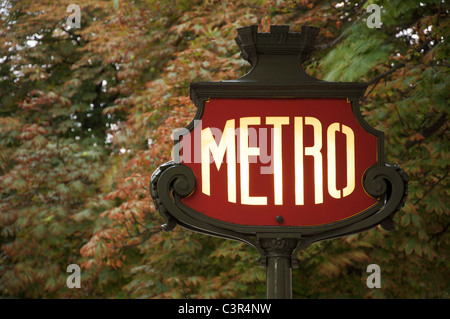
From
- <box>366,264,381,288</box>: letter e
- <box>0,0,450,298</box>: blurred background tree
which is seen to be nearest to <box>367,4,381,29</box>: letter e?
<box>0,0,450,298</box>: blurred background tree

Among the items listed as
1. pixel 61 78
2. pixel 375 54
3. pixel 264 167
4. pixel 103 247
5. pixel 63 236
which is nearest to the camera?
pixel 264 167

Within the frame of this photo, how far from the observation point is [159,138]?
8.91m

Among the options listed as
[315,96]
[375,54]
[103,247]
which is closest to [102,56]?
[103,247]

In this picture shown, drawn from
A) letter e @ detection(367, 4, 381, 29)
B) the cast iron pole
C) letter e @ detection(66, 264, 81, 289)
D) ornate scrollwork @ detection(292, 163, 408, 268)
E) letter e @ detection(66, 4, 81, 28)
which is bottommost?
the cast iron pole

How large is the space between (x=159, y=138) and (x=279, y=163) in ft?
20.4

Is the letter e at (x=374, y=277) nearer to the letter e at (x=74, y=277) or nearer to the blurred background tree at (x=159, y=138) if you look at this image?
the blurred background tree at (x=159, y=138)

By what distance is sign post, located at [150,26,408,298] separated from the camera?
9.25 feet

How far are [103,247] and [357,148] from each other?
679cm

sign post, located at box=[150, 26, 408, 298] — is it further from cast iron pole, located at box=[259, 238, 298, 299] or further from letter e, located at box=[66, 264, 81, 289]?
letter e, located at box=[66, 264, 81, 289]

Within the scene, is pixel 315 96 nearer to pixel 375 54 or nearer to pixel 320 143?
pixel 320 143

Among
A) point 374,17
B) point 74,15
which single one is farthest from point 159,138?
point 74,15

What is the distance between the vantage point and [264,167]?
2.82m

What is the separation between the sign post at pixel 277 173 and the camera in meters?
2.82

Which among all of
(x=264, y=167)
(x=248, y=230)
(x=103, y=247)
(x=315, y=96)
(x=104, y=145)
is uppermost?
(x=104, y=145)
